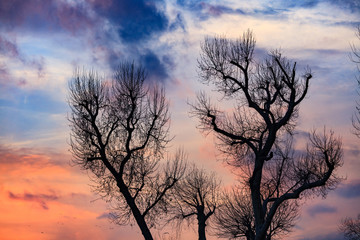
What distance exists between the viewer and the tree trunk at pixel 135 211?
83.0ft

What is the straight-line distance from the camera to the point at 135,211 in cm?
2533

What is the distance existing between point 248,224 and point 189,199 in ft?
18.1

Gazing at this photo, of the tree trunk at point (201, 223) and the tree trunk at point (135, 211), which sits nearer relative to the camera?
the tree trunk at point (135, 211)

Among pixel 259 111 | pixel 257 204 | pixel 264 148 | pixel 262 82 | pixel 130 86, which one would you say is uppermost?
pixel 130 86

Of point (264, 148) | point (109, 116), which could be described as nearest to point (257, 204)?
point (264, 148)

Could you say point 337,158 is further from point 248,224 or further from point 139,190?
point 248,224

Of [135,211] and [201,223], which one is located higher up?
[201,223]

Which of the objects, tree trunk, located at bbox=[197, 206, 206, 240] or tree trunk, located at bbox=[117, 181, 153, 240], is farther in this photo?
tree trunk, located at bbox=[197, 206, 206, 240]

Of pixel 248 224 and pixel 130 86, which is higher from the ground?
pixel 130 86

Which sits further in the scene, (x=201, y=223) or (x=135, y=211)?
(x=201, y=223)

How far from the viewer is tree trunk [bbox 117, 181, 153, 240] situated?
83.0 feet

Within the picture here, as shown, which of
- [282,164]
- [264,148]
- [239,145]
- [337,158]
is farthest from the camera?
[282,164]

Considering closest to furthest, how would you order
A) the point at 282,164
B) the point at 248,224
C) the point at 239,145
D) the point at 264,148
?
the point at 264,148
the point at 239,145
the point at 282,164
the point at 248,224

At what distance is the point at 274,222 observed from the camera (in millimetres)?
36594
